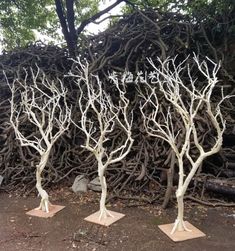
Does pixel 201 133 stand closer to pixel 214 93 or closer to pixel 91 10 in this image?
pixel 214 93

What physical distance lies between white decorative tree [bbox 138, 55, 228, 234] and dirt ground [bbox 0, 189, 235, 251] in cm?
36

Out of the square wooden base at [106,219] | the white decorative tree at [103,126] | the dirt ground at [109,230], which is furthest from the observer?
the white decorative tree at [103,126]

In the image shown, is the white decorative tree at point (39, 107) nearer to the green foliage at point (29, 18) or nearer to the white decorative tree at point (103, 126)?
the white decorative tree at point (103, 126)

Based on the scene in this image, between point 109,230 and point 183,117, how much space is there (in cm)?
162

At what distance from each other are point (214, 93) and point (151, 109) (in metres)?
1.24

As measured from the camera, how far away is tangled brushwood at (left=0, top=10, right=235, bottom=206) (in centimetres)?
530

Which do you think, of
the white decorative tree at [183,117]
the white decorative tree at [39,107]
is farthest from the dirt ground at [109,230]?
the white decorative tree at [39,107]

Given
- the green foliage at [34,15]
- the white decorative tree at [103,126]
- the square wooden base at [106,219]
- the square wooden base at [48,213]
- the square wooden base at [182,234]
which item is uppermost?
the green foliage at [34,15]

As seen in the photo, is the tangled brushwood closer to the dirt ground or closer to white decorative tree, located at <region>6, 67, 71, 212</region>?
white decorative tree, located at <region>6, 67, 71, 212</region>

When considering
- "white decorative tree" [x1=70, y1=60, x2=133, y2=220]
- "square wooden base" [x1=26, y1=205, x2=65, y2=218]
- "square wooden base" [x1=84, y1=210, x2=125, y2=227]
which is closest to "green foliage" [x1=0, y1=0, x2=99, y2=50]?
"white decorative tree" [x1=70, y1=60, x2=133, y2=220]

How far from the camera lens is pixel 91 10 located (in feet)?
36.9

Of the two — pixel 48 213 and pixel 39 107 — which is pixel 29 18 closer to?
pixel 39 107

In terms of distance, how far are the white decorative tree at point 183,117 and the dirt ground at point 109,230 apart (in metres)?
0.36

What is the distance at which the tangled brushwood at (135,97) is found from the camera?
530cm
